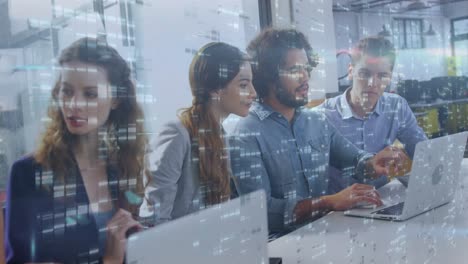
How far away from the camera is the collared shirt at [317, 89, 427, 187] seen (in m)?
1.46

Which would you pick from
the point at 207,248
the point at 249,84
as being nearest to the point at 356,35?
the point at 249,84

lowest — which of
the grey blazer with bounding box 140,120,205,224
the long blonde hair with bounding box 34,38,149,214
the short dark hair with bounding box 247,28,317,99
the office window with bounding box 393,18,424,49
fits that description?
the grey blazer with bounding box 140,120,205,224

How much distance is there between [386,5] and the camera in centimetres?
164

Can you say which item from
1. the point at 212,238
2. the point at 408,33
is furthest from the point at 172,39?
the point at 408,33

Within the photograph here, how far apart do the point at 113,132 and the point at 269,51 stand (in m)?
0.54

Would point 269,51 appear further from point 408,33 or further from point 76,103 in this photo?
point 408,33

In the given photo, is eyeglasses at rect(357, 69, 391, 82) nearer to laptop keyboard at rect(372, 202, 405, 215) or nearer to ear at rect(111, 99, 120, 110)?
laptop keyboard at rect(372, 202, 405, 215)

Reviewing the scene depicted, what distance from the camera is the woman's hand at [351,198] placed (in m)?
1.25

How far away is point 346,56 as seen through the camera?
150cm

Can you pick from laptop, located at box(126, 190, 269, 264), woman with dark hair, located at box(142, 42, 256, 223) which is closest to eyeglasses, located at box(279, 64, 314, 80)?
woman with dark hair, located at box(142, 42, 256, 223)

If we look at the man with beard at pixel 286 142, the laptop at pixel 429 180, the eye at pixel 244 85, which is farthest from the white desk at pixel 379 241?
the eye at pixel 244 85

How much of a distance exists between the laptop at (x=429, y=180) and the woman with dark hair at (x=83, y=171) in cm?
58

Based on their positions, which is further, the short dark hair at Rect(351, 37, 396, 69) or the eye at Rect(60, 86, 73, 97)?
the short dark hair at Rect(351, 37, 396, 69)

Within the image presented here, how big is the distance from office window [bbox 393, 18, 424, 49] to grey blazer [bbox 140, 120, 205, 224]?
1.00m
